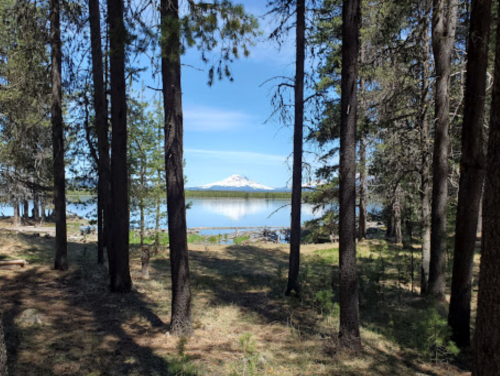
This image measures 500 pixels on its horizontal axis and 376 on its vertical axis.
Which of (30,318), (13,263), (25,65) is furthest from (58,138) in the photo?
(30,318)

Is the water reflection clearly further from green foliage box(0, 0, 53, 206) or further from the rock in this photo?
the rock

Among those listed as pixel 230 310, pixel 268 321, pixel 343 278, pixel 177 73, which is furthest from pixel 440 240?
pixel 177 73

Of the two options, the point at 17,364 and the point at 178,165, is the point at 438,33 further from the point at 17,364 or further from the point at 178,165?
the point at 17,364

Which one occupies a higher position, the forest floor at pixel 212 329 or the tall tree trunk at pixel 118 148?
the tall tree trunk at pixel 118 148

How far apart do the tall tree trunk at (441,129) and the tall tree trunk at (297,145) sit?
3.36 meters

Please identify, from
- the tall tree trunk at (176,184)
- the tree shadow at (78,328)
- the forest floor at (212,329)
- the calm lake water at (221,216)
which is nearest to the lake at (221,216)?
the calm lake water at (221,216)

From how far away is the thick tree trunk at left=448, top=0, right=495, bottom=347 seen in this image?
568cm

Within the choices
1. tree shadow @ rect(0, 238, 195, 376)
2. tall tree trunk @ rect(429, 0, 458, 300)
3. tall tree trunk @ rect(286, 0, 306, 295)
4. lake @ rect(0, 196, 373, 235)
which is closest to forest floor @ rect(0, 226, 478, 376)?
tree shadow @ rect(0, 238, 195, 376)

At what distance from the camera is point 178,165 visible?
614 cm

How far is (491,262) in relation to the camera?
2818 mm

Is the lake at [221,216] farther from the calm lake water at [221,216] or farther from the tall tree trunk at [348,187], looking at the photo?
the tall tree trunk at [348,187]

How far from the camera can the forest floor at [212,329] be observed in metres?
4.93

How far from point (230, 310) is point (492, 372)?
236 inches

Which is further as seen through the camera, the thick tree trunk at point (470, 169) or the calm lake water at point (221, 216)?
the calm lake water at point (221, 216)
